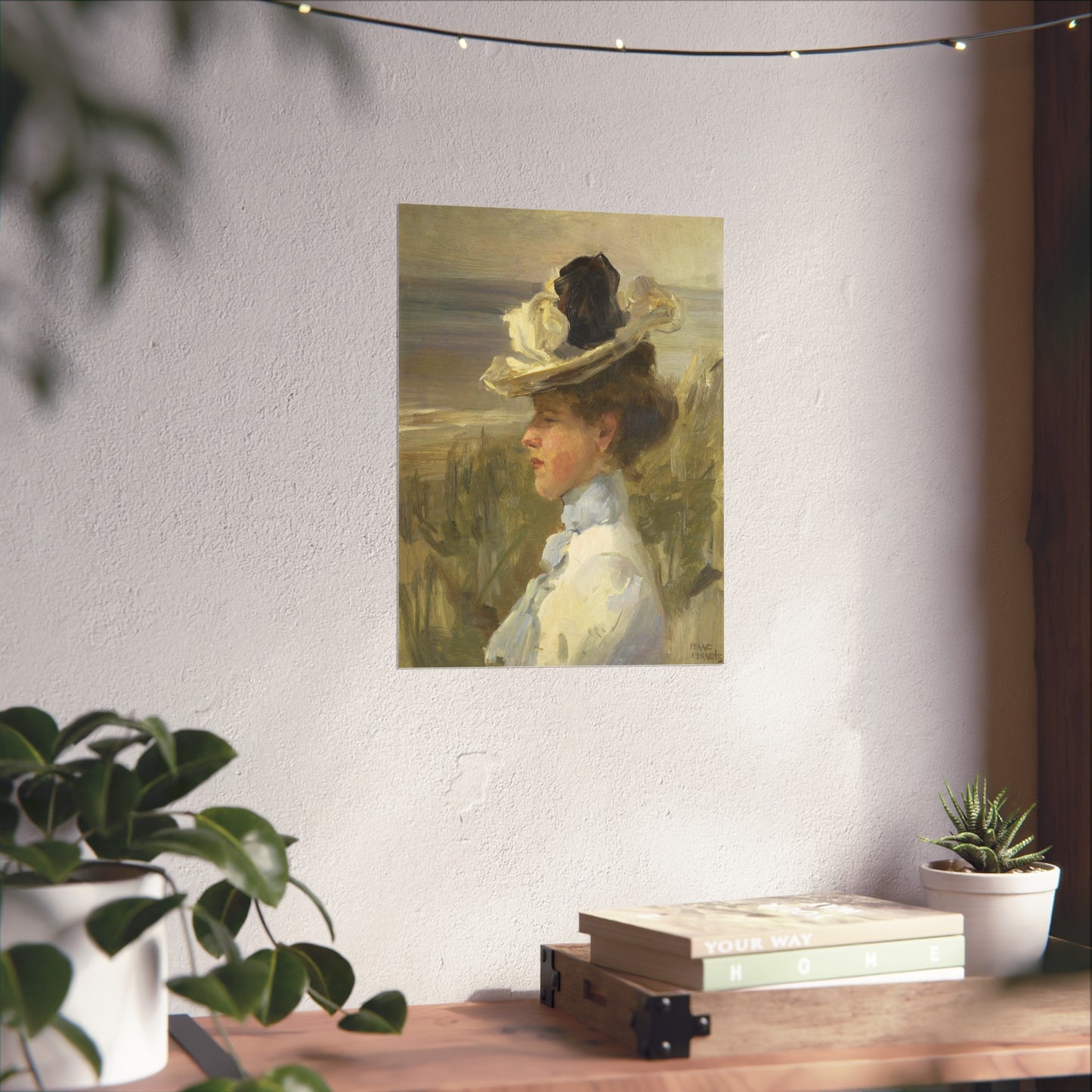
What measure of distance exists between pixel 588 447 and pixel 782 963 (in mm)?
633

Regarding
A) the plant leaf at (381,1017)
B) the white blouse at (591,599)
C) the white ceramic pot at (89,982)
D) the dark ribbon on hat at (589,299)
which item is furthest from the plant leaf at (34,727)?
the dark ribbon on hat at (589,299)

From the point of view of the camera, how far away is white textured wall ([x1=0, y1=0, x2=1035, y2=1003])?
4.51 ft

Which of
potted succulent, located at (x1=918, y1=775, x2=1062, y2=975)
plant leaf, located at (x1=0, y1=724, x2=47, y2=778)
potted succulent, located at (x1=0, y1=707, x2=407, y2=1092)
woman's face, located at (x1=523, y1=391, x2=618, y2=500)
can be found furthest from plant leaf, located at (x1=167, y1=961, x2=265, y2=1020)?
potted succulent, located at (x1=918, y1=775, x2=1062, y2=975)

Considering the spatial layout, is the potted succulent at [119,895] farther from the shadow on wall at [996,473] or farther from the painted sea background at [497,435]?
the shadow on wall at [996,473]

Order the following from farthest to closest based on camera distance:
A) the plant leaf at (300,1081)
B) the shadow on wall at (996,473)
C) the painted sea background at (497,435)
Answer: the shadow on wall at (996,473) < the painted sea background at (497,435) < the plant leaf at (300,1081)

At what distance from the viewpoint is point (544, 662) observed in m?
1.47

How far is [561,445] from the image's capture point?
1479 millimetres

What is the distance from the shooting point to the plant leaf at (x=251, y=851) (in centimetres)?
98

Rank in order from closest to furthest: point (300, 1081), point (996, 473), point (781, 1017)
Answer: point (300, 1081) → point (781, 1017) → point (996, 473)

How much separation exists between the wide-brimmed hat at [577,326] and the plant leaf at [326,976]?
26.5 inches

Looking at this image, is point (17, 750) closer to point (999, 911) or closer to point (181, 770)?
point (181, 770)

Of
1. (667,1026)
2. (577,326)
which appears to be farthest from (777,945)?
(577,326)

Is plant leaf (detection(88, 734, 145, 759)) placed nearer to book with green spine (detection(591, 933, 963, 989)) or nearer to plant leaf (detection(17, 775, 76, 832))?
plant leaf (detection(17, 775, 76, 832))

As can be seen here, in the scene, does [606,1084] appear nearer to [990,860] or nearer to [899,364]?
[990,860]
